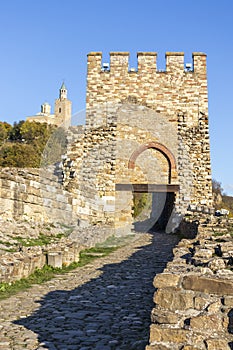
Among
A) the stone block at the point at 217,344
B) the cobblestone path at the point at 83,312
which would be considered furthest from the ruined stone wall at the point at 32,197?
the stone block at the point at 217,344

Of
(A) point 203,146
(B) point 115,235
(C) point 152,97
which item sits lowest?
(B) point 115,235

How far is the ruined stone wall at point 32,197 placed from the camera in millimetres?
9141

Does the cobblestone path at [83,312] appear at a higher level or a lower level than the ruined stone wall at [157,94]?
lower

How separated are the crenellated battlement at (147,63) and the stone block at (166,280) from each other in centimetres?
1499

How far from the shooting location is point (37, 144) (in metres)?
43.8

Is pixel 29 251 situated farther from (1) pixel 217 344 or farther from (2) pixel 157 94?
(2) pixel 157 94

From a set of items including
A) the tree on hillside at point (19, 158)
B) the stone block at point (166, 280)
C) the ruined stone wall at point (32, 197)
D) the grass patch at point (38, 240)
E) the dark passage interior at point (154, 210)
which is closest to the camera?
the stone block at point (166, 280)

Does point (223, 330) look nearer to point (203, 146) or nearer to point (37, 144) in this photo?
point (203, 146)

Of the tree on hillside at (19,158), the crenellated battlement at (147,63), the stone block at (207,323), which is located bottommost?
the stone block at (207,323)

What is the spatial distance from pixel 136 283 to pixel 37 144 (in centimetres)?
3880

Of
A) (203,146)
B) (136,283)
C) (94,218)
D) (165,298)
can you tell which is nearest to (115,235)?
(94,218)

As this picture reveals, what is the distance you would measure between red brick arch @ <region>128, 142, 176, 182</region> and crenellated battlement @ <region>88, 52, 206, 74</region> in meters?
3.21

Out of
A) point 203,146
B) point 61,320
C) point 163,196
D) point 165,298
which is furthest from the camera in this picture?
point 163,196

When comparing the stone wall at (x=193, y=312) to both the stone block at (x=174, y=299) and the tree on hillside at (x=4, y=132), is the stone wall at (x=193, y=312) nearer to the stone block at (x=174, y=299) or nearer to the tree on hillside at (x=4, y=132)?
the stone block at (x=174, y=299)
